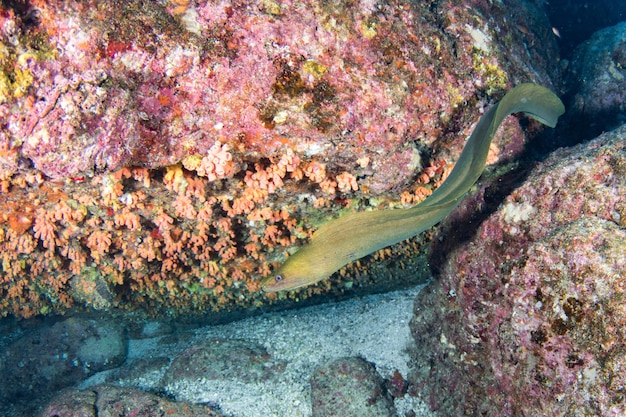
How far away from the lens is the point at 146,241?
3.91m

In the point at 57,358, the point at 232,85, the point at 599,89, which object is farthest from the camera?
the point at 57,358

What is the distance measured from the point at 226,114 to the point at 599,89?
6.23 meters

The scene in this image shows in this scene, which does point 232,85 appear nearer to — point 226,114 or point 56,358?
point 226,114

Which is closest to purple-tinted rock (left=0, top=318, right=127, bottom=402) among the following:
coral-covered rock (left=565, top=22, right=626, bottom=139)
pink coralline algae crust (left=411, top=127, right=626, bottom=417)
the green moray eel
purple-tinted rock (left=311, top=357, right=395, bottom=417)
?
purple-tinted rock (left=311, top=357, right=395, bottom=417)

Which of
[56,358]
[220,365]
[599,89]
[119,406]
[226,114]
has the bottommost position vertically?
[56,358]

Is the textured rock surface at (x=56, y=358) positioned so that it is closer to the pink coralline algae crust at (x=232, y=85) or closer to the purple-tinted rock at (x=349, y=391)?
the purple-tinted rock at (x=349, y=391)

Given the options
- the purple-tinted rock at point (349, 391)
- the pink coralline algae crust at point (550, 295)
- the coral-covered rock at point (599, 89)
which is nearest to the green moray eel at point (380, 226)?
the pink coralline algae crust at point (550, 295)

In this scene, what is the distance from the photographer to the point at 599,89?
5957mm

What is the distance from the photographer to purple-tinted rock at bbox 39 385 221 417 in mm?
4133

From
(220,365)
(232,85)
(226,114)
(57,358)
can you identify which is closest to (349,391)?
(220,365)

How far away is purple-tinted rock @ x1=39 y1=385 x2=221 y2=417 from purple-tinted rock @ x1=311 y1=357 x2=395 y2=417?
121cm

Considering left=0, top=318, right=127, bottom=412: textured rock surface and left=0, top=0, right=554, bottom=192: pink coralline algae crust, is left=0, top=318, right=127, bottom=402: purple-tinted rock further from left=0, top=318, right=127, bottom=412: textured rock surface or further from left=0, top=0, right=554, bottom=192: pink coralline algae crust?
left=0, top=0, right=554, bottom=192: pink coralline algae crust

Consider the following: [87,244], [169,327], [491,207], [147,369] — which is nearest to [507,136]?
[491,207]

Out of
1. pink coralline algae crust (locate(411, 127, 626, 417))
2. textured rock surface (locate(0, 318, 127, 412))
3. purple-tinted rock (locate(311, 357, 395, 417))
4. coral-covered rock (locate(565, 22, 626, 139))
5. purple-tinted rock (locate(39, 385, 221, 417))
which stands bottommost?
textured rock surface (locate(0, 318, 127, 412))
